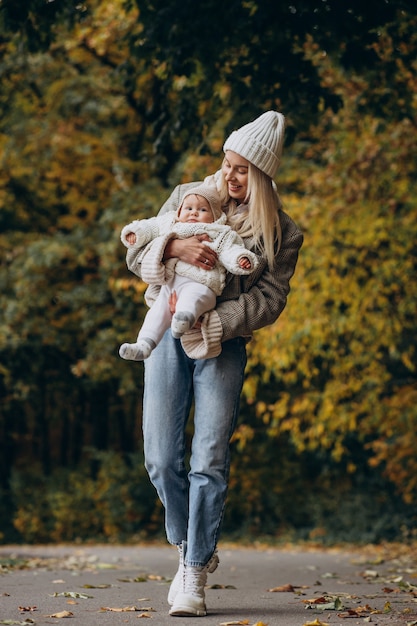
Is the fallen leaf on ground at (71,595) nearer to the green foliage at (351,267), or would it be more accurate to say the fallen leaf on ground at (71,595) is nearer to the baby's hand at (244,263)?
the baby's hand at (244,263)

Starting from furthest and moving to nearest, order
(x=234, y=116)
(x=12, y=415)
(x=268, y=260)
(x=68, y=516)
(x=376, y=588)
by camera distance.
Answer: (x=12, y=415) → (x=68, y=516) → (x=234, y=116) → (x=376, y=588) → (x=268, y=260)

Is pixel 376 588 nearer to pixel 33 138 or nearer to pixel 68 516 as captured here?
pixel 33 138

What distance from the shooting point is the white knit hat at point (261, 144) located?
473 cm

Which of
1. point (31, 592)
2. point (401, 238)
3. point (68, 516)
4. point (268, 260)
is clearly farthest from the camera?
point (68, 516)

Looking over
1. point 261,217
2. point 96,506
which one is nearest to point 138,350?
point 261,217

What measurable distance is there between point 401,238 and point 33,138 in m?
7.74

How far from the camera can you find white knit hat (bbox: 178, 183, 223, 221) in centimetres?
466

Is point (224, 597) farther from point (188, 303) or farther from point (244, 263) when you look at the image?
point (244, 263)

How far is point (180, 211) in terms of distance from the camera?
4.75 metres

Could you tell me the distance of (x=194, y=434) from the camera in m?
4.71

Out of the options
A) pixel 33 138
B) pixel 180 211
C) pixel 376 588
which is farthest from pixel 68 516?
pixel 180 211

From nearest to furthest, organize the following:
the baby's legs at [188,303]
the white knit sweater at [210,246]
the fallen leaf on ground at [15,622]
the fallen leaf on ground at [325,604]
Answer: the fallen leaf on ground at [15,622] < the baby's legs at [188,303] < the white knit sweater at [210,246] < the fallen leaf on ground at [325,604]

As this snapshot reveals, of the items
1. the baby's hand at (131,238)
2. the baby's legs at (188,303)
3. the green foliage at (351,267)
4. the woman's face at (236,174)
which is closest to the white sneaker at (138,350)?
the baby's legs at (188,303)

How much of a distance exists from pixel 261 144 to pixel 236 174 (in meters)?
0.17
